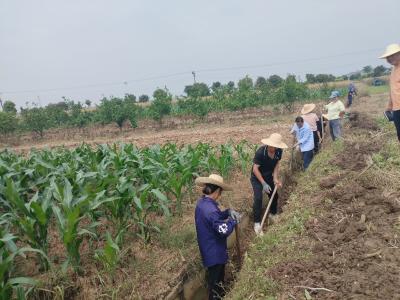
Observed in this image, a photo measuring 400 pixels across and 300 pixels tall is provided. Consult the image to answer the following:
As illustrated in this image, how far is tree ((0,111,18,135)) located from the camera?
24844mm

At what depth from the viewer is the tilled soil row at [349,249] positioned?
325 centimetres

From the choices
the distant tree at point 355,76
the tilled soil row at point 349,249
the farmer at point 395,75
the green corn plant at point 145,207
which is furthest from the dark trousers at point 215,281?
the distant tree at point 355,76

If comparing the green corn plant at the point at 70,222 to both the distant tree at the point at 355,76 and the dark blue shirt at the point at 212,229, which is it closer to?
the dark blue shirt at the point at 212,229

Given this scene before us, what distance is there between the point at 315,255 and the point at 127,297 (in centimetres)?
201

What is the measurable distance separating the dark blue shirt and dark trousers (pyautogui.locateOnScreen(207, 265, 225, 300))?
0.13 meters

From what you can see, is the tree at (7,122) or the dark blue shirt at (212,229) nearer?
the dark blue shirt at (212,229)

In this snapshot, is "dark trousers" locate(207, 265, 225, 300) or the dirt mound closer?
"dark trousers" locate(207, 265, 225, 300)

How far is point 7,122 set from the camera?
25.0 metres

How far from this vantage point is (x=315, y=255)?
13.1 feet

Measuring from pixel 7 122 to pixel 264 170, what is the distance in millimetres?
23262

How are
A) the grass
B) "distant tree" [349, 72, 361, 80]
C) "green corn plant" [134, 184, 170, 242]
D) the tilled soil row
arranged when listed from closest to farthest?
1. the tilled soil row
2. the grass
3. "green corn plant" [134, 184, 170, 242]
4. "distant tree" [349, 72, 361, 80]

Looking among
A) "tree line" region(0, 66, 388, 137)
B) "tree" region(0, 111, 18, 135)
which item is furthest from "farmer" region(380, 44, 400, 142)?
"tree" region(0, 111, 18, 135)

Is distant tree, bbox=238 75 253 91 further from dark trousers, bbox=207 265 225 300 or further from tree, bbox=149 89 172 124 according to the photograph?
dark trousers, bbox=207 265 225 300

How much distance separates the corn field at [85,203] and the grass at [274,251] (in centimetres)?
129
